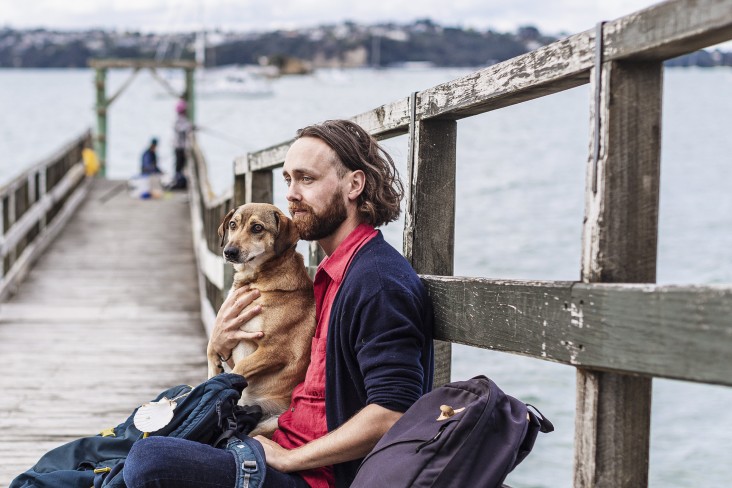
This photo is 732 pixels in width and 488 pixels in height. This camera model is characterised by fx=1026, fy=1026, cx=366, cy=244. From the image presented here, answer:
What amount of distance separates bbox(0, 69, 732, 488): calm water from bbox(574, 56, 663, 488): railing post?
159 cm

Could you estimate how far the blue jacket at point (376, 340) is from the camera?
255 centimetres

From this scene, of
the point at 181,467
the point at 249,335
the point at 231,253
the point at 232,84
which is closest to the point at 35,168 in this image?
the point at 231,253

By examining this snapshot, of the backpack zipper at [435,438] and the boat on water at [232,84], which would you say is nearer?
the backpack zipper at [435,438]

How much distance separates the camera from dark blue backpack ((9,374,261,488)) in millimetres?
2865

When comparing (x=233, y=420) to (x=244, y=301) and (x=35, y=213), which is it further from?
(x=35, y=213)

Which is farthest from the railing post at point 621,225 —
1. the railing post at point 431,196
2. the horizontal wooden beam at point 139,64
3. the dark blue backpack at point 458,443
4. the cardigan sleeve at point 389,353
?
the horizontal wooden beam at point 139,64

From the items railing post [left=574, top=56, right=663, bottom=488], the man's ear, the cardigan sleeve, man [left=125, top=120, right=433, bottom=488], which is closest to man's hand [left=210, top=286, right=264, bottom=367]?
man [left=125, top=120, right=433, bottom=488]

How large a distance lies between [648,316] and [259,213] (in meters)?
2.14

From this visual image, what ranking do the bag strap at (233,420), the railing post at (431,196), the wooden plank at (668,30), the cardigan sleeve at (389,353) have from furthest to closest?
the railing post at (431,196)
the bag strap at (233,420)
the cardigan sleeve at (389,353)
the wooden plank at (668,30)

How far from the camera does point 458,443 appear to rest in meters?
2.19

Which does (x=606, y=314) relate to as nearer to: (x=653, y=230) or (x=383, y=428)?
(x=653, y=230)

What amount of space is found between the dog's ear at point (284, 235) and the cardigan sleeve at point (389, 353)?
1159 millimetres

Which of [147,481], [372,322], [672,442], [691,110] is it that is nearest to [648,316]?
[372,322]

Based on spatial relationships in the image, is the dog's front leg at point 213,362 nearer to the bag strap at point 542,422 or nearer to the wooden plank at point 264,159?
the wooden plank at point 264,159
